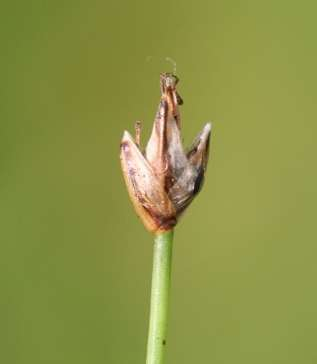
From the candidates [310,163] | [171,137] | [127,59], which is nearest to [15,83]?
[127,59]

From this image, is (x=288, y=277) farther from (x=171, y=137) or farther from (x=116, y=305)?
(x=171, y=137)

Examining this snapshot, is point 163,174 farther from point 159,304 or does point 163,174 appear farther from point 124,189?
point 124,189

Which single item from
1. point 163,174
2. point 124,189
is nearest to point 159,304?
point 163,174

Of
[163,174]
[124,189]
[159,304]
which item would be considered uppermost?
[124,189]

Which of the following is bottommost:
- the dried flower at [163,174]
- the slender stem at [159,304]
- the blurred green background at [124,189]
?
the slender stem at [159,304]

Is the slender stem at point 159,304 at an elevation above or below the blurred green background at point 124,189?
below

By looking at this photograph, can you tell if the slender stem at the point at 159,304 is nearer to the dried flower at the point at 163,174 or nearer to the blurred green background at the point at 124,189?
the dried flower at the point at 163,174

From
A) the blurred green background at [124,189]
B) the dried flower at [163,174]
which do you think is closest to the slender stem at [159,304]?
the dried flower at [163,174]
